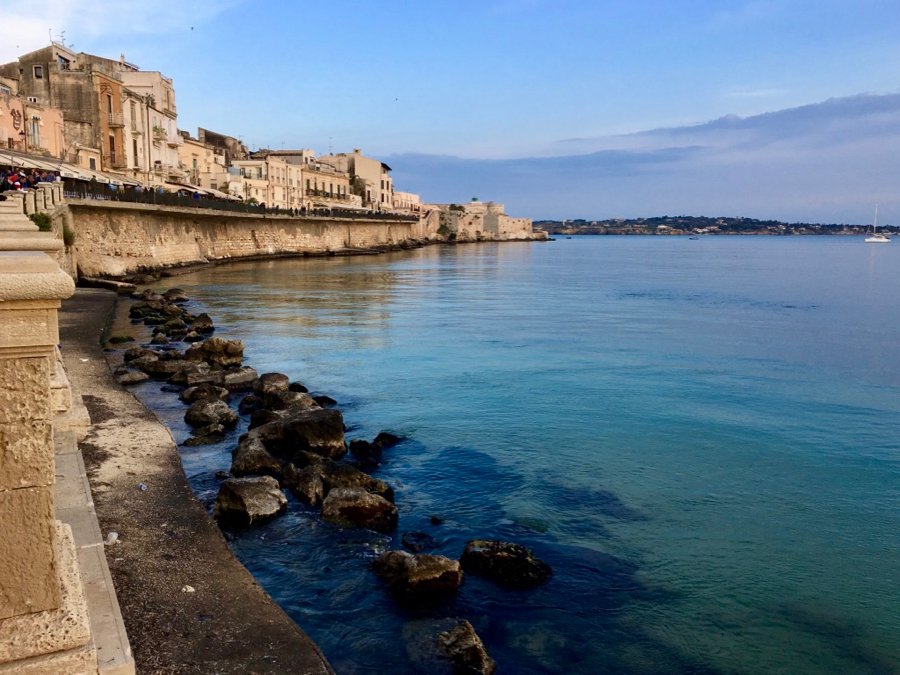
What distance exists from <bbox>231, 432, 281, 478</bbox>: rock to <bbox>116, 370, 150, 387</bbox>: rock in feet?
18.8

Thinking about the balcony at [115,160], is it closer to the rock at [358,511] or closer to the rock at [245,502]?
the rock at [245,502]

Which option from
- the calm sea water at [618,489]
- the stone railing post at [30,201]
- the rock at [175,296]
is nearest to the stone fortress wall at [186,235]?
the stone railing post at [30,201]

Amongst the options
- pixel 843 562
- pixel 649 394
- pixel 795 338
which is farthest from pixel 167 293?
pixel 843 562

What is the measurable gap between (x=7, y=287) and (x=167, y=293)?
31.3 metres

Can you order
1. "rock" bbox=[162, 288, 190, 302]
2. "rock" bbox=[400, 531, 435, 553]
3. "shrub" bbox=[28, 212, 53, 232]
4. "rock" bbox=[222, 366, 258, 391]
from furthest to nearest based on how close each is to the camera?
"rock" bbox=[162, 288, 190, 302], "shrub" bbox=[28, 212, 53, 232], "rock" bbox=[222, 366, 258, 391], "rock" bbox=[400, 531, 435, 553]

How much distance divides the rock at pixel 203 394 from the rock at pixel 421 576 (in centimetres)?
745

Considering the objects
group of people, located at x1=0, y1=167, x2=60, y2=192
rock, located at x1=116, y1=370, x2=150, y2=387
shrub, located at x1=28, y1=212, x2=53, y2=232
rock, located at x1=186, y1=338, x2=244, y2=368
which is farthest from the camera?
group of people, located at x1=0, y1=167, x2=60, y2=192

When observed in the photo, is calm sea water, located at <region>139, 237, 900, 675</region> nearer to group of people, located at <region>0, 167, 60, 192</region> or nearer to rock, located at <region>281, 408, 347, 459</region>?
rock, located at <region>281, 408, 347, 459</region>

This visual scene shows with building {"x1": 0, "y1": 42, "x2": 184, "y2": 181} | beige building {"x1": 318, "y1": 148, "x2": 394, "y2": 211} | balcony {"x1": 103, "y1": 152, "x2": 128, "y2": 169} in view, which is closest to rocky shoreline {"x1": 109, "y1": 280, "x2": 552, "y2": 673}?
building {"x1": 0, "y1": 42, "x2": 184, "y2": 181}

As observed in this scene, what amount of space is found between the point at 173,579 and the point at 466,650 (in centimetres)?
255

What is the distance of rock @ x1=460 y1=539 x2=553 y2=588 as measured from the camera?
8047 millimetres

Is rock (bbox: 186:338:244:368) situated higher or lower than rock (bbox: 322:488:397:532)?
higher

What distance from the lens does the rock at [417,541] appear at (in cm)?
880

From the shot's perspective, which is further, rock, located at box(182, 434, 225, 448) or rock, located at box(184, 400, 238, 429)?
rock, located at box(184, 400, 238, 429)
